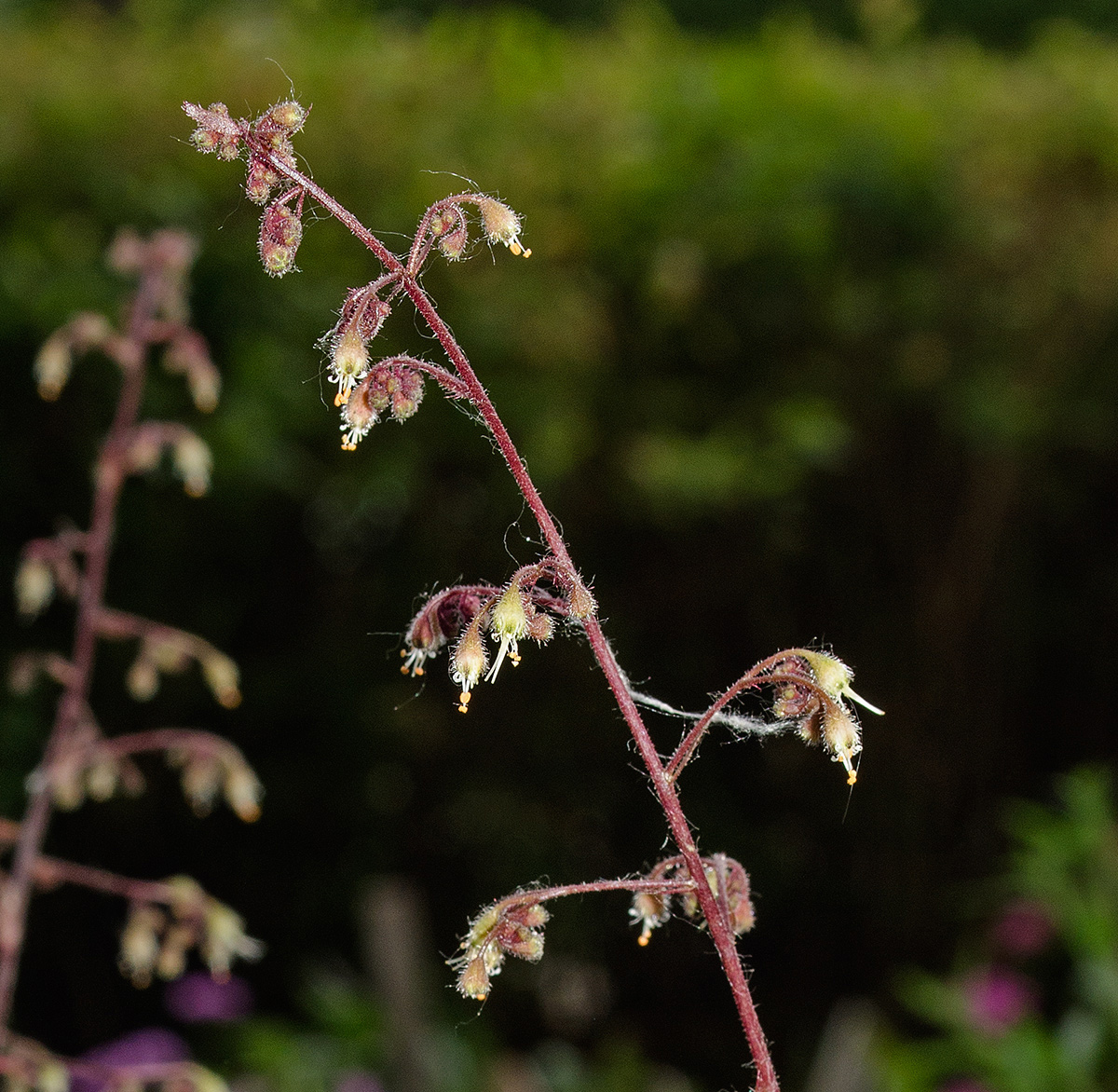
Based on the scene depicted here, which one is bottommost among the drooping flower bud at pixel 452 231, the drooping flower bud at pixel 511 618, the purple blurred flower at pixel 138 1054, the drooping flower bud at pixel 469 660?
the drooping flower bud at pixel 511 618

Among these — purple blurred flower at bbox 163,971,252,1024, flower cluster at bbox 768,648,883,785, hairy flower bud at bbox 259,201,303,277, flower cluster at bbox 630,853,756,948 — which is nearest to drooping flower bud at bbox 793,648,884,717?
flower cluster at bbox 768,648,883,785

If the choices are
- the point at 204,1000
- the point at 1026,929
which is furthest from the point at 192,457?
the point at 1026,929

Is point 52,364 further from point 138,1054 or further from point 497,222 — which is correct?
point 138,1054

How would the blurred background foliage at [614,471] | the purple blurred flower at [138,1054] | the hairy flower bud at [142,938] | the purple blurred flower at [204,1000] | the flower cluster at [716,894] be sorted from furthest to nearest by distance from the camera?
the purple blurred flower at [204,1000], the purple blurred flower at [138,1054], the blurred background foliage at [614,471], the hairy flower bud at [142,938], the flower cluster at [716,894]

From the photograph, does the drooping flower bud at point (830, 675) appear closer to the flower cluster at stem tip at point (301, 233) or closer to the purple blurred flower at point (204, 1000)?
the flower cluster at stem tip at point (301, 233)

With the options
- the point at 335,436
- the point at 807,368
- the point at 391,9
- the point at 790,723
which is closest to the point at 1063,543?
the point at 807,368

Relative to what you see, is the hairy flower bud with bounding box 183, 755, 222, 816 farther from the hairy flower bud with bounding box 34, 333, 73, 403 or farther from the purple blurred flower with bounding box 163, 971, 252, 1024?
the purple blurred flower with bounding box 163, 971, 252, 1024

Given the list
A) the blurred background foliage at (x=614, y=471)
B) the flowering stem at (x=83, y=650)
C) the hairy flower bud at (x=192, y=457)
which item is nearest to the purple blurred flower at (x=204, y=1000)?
the blurred background foliage at (x=614, y=471)
